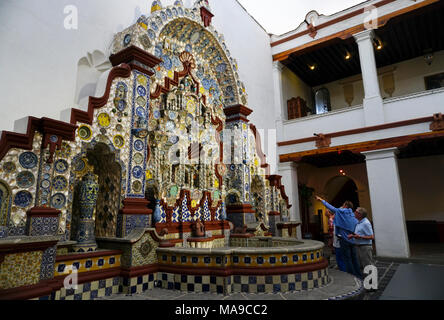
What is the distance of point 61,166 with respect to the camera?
3701 millimetres

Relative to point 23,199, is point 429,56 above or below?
above

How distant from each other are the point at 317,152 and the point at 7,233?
9.09m

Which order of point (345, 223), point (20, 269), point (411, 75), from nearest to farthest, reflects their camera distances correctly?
1. point (20, 269)
2. point (345, 223)
3. point (411, 75)

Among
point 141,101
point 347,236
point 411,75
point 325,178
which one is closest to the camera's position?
point 141,101

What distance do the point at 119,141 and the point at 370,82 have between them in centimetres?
845

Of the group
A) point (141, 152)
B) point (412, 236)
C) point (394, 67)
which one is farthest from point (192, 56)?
point (412, 236)

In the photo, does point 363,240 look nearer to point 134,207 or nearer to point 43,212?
point 134,207

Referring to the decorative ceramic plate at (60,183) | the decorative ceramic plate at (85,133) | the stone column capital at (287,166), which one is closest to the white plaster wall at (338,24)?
the stone column capital at (287,166)

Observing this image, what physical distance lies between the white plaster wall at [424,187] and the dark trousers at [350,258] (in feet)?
31.4

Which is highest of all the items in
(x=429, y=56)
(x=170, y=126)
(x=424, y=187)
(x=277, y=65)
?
(x=429, y=56)

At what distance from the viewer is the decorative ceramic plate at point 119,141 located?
4363 millimetres

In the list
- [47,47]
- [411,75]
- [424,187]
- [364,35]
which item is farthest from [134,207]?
[424,187]

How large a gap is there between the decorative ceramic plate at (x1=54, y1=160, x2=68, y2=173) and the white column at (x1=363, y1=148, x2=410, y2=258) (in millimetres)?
8377

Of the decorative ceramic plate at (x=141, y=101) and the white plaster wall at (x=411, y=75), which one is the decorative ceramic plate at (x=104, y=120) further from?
the white plaster wall at (x=411, y=75)
